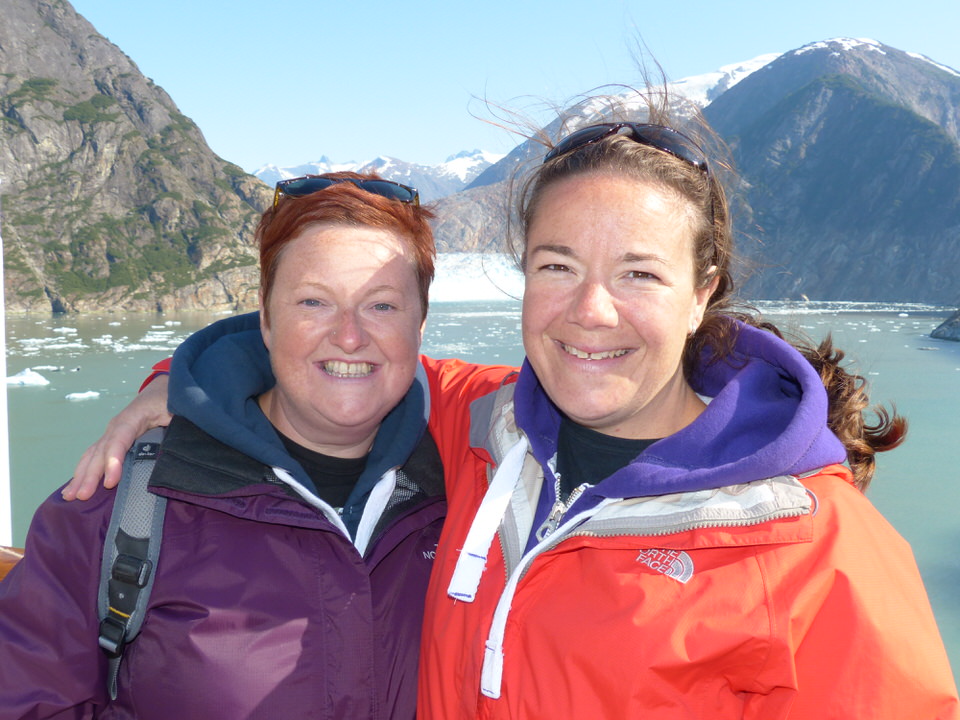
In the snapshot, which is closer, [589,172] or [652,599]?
[652,599]

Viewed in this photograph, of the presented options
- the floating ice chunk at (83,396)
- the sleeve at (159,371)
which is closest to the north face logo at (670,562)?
the sleeve at (159,371)

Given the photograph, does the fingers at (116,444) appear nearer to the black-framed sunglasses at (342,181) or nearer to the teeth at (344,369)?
the teeth at (344,369)

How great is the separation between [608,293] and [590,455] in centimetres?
34

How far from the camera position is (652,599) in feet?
3.39

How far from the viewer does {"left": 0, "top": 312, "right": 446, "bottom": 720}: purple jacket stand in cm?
121

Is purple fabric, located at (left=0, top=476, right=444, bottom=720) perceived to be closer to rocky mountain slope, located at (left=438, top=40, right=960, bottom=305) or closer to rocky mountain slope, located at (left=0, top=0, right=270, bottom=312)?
rocky mountain slope, located at (left=438, top=40, right=960, bottom=305)

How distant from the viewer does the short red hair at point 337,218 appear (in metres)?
1.47

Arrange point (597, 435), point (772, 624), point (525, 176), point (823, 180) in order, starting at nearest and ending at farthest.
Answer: point (772, 624) < point (597, 435) < point (525, 176) < point (823, 180)

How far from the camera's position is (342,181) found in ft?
5.02

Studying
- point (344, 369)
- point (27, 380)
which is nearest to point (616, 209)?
point (344, 369)

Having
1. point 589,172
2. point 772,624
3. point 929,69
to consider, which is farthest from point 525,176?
point 929,69

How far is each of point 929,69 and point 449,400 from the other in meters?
119

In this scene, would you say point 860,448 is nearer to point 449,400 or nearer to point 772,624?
point 772,624

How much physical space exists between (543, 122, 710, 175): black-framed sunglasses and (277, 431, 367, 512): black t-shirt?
810 millimetres
